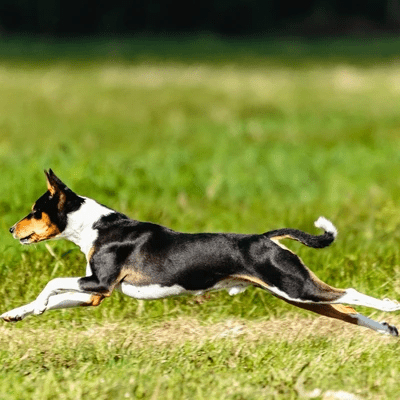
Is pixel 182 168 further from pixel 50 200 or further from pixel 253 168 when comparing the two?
pixel 50 200

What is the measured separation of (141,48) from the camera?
2720 cm

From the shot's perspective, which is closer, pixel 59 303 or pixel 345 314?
pixel 59 303

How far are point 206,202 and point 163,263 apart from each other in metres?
4.12

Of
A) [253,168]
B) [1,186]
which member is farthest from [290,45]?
[1,186]

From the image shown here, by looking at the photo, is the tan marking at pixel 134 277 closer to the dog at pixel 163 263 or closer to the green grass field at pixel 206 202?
the dog at pixel 163 263

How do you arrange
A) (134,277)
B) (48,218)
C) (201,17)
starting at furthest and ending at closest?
(201,17), (48,218), (134,277)

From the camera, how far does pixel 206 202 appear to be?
30.3ft

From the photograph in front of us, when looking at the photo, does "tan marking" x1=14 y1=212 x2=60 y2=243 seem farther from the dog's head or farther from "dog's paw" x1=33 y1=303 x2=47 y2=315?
"dog's paw" x1=33 y1=303 x2=47 y2=315

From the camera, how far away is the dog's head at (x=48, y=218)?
5258 mm

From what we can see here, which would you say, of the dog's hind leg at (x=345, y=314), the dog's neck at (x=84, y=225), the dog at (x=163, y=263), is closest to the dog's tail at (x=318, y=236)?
the dog at (x=163, y=263)

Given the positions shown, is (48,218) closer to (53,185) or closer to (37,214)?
(37,214)

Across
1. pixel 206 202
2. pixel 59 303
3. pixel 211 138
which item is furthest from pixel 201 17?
pixel 59 303

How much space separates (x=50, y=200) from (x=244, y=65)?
Answer: 18.2 metres

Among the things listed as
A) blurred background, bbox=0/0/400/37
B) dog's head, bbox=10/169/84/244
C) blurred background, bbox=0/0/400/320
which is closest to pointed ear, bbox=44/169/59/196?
dog's head, bbox=10/169/84/244
